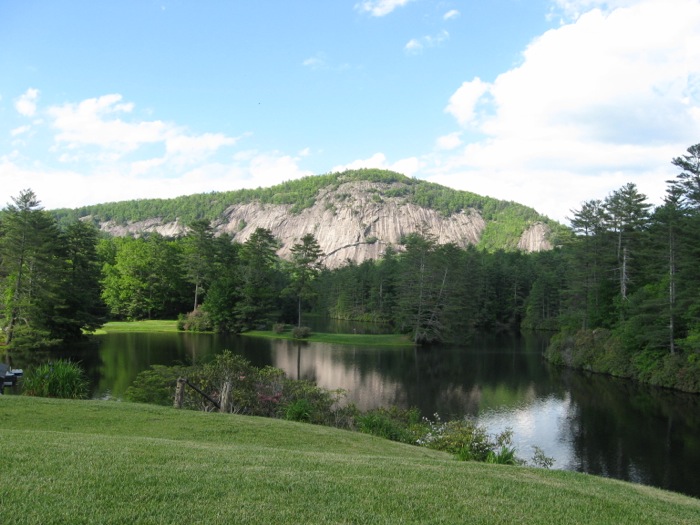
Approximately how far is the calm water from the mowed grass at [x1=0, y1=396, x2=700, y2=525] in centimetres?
1096

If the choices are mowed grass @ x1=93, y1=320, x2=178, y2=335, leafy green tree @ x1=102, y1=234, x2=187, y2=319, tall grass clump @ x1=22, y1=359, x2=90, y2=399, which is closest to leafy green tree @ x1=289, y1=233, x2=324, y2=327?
mowed grass @ x1=93, y1=320, x2=178, y2=335

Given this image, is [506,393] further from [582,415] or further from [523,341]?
[523,341]

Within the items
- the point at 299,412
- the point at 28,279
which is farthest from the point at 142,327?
the point at 299,412

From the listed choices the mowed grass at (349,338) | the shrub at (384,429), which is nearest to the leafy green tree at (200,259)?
the mowed grass at (349,338)

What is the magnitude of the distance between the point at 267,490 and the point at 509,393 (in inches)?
1005

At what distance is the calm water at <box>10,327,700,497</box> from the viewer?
731 inches

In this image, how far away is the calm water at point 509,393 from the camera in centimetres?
1858

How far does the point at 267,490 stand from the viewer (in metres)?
5.68

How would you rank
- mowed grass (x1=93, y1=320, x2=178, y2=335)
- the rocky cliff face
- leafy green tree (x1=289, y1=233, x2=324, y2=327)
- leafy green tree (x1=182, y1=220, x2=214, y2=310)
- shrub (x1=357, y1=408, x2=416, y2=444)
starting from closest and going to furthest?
shrub (x1=357, y1=408, x2=416, y2=444) < mowed grass (x1=93, y1=320, x2=178, y2=335) < leafy green tree (x1=289, y1=233, x2=324, y2=327) < leafy green tree (x1=182, y1=220, x2=214, y2=310) < the rocky cliff face

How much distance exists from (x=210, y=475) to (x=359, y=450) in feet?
17.7

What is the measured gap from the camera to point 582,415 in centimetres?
2459

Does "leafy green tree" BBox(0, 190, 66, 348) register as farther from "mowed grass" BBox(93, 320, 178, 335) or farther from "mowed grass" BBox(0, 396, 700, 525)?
"mowed grass" BBox(0, 396, 700, 525)

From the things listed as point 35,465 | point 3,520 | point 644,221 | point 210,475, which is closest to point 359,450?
point 210,475

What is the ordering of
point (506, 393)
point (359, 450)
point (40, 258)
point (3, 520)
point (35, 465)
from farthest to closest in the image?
point (40, 258), point (506, 393), point (359, 450), point (35, 465), point (3, 520)
